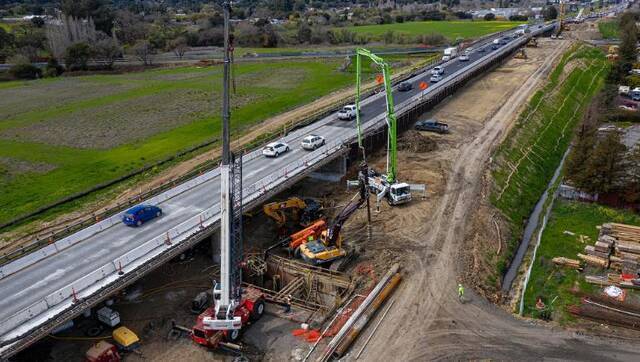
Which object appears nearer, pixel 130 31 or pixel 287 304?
pixel 287 304

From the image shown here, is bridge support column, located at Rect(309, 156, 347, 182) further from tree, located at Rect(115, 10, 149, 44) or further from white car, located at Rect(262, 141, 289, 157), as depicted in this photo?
tree, located at Rect(115, 10, 149, 44)

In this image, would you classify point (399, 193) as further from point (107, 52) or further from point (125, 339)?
point (107, 52)

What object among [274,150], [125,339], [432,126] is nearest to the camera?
[125,339]

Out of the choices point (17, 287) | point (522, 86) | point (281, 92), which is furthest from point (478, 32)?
point (17, 287)

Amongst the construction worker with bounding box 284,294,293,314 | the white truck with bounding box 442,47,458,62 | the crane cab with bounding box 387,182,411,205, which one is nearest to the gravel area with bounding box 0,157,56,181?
the construction worker with bounding box 284,294,293,314

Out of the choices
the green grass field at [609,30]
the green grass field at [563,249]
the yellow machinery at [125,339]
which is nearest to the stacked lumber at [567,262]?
the green grass field at [563,249]

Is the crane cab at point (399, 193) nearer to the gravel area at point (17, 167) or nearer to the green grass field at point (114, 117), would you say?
the green grass field at point (114, 117)

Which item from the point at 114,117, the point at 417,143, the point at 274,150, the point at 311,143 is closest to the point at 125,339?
the point at 274,150
